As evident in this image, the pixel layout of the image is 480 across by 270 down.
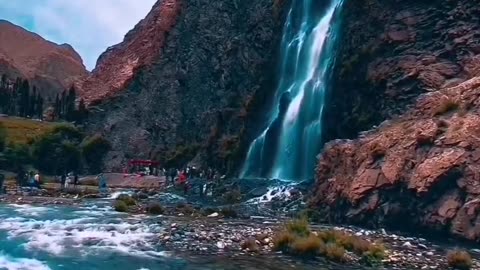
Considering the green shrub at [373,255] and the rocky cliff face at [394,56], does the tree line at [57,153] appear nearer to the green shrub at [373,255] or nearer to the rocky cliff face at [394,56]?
the rocky cliff face at [394,56]

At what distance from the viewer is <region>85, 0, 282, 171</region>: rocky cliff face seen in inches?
3100

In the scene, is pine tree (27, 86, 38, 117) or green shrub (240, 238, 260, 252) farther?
pine tree (27, 86, 38, 117)

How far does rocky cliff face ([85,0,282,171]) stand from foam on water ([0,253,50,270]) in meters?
50.1

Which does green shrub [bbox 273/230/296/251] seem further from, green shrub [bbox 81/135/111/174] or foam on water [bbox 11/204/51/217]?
green shrub [bbox 81/135/111/174]

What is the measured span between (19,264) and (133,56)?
335 ft

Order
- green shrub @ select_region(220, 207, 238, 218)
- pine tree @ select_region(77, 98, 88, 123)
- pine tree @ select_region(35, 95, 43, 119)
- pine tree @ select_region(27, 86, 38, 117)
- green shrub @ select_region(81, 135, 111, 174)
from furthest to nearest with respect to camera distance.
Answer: pine tree @ select_region(35, 95, 43, 119), pine tree @ select_region(27, 86, 38, 117), pine tree @ select_region(77, 98, 88, 123), green shrub @ select_region(81, 135, 111, 174), green shrub @ select_region(220, 207, 238, 218)

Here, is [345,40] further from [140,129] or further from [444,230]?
[140,129]

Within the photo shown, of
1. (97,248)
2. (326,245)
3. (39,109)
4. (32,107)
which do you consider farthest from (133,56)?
(326,245)

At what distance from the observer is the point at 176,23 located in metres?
107

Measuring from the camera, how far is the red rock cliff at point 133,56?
110 metres

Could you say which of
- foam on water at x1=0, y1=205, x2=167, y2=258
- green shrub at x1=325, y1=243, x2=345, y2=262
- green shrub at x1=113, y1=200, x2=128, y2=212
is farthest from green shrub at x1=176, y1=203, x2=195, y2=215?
green shrub at x1=325, y1=243, x2=345, y2=262

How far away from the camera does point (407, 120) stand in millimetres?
38562

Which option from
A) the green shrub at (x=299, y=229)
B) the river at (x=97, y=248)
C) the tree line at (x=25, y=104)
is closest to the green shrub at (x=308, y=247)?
the river at (x=97, y=248)

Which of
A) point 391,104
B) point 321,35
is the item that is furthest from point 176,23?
point 391,104
